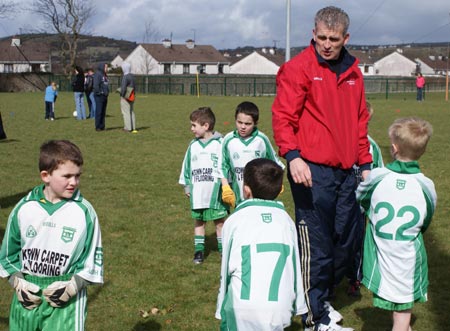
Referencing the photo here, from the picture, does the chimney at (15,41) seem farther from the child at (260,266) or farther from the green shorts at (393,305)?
the child at (260,266)

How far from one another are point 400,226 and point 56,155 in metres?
2.28

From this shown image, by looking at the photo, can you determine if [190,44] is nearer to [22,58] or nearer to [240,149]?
[22,58]

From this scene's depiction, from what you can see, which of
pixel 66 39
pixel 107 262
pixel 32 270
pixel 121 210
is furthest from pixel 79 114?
pixel 66 39

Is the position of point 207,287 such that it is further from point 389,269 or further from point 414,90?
point 414,90

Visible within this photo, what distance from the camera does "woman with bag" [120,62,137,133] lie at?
60.5 feet

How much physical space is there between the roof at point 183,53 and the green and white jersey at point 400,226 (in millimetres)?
94442

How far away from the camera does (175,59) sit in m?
98.3

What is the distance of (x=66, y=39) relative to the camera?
71688 millimetres

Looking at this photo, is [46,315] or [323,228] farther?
[323,228]

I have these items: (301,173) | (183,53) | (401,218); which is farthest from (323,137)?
(183,53)

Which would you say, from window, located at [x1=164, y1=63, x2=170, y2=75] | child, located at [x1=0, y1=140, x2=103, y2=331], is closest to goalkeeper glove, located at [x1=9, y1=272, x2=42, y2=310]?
child, located at [x1=0, y1=140, x2=103, y2=331]

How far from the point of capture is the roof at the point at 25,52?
97.2 metres

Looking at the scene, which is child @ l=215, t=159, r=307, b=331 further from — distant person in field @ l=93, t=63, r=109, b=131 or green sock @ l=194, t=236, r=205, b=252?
distant person in field @ l=93, t=63, r=109, b=131

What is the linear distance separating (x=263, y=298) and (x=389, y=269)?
1210 millimetres
